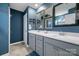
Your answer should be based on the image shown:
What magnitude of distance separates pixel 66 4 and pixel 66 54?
0.73 metres

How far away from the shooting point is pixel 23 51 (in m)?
1.48

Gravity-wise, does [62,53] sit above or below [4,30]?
below

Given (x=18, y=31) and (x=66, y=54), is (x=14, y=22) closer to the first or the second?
(x=18, y=31)

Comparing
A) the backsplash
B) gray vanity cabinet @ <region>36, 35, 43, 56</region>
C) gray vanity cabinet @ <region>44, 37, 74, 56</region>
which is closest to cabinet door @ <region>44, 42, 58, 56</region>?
gray vanity cabinet @ <region>44, 37, 74, 56</region>

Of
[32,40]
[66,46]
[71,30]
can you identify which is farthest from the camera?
[32,40]

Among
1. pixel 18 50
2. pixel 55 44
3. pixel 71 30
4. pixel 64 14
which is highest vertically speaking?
pixel 64 14

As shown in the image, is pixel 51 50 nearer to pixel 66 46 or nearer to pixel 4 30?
pixel 66 46

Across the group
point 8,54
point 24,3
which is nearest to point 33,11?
point 24,3

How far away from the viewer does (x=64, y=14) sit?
56.5 inches

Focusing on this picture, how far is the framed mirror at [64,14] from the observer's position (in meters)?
1.33

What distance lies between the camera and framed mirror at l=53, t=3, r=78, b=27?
133 centimetres

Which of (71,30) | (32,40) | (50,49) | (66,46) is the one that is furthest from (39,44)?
(66,46)

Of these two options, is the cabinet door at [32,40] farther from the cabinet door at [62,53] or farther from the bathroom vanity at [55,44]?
the cabinet door at [62,53]

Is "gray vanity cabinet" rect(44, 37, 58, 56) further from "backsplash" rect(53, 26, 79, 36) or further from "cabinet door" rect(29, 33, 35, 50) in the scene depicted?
"cabinet door" rect(29, 33, 35, 50)
